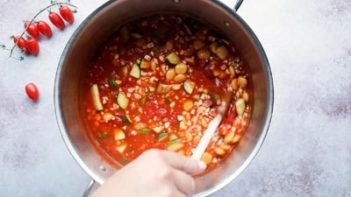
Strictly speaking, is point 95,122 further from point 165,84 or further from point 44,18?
point 44,18

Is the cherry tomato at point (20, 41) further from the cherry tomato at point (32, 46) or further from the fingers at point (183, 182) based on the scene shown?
the fingers at point (183, 182)

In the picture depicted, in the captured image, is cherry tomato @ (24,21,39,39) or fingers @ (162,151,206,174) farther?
cherry tomato @ (24,21,39,39)

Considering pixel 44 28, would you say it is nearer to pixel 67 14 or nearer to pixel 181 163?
pixel 67 14

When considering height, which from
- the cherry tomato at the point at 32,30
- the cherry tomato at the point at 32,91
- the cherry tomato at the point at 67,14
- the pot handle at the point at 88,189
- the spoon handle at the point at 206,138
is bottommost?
the pot handle at the point at 88,189

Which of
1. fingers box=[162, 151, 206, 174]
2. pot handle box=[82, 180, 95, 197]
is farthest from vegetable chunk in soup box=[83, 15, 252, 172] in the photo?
fingers box=[162, 151, 206, 174]

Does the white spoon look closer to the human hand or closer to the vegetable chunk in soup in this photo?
the vegetable chunk in soup

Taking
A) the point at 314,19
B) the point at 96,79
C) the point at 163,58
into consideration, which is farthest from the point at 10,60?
the point at 314,19

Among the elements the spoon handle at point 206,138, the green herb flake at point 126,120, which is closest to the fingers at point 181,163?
the spoon handle at point 206,138
